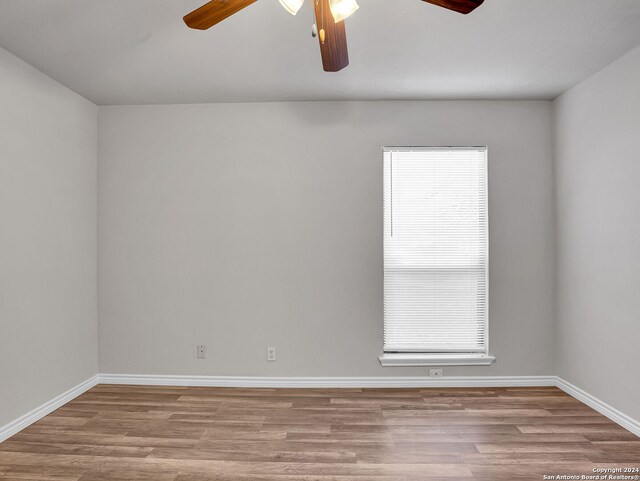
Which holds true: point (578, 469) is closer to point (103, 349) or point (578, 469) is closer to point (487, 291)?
point (487, 291)

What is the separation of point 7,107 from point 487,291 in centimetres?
393

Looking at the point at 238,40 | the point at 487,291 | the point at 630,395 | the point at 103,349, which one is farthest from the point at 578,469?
the point at 103,349

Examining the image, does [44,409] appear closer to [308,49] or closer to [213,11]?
[213,11]

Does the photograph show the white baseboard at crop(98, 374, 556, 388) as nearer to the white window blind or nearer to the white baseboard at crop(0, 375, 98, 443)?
the white window blind

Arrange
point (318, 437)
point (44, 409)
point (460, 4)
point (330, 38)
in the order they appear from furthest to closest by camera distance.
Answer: point (44, 409)
point (318, 437)
point (330, 38)
point (460, 4)

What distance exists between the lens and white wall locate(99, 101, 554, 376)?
3547 millimetres

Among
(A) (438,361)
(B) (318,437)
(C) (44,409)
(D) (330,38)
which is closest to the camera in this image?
(D) (330,38)

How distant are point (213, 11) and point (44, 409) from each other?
9.88 feet

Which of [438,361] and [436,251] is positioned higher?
[436,251]

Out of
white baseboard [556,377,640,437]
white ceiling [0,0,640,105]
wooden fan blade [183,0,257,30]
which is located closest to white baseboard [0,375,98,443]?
white ceiling [0,0,640,105]

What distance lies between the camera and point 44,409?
9.66 feet

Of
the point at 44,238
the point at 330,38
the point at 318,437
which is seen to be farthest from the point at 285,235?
the point at 330,38

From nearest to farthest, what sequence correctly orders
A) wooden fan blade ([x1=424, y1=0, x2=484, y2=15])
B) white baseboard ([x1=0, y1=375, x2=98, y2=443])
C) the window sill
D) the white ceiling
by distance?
wooden fan blade ([x1=424, y1=0, x2=484, y2=15])
the white ceiling
white baseboard ([x1=0, y1=375, x2=98, y2=443])
the window sill

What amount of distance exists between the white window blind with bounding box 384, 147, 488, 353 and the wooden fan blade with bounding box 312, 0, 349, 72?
1754 millimetres
